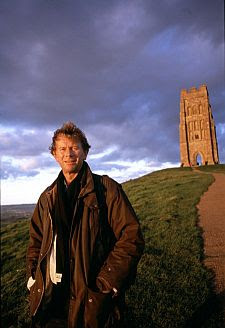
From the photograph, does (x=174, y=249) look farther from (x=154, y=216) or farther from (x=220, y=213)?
(x=220, y=213)

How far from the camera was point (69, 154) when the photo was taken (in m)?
3.28

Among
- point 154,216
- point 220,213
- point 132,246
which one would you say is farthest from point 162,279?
point 220,213

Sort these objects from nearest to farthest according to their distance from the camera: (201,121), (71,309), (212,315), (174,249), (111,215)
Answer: (71,309), (111,215), (212,315), (174,249), (201,121)

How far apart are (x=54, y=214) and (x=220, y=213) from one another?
11008 mm

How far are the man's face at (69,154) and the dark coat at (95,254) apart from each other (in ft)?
0.73

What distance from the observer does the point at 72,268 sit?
2.89 m

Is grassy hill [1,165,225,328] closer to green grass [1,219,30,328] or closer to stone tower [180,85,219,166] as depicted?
green grass [1,219,30,328]

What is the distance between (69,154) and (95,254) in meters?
1.17

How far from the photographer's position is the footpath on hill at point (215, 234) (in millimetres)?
6312

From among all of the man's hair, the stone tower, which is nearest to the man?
the man's hair

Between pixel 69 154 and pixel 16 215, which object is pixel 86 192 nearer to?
pixel 69 154

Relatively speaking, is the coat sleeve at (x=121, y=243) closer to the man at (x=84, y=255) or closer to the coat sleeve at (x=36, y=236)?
the man at (x=84, y=255)

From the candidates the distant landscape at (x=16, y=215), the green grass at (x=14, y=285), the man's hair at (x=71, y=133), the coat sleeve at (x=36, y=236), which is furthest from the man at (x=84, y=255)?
the distant landscape at (x=16, y=215)

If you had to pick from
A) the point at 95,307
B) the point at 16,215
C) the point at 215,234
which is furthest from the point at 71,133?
the point at 16,215
